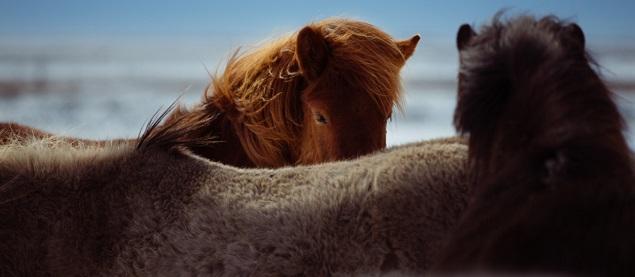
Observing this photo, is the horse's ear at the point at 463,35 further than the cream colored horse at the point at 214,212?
Yes

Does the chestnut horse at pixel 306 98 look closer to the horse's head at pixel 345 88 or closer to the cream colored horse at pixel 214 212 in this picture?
the horse's head at pixel 345 88

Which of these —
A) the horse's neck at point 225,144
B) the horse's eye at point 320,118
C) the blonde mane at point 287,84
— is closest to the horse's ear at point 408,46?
the blonde mane at point 287,84

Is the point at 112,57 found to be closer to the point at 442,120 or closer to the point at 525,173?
the point at 442,120

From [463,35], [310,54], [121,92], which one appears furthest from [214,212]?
[121,92]

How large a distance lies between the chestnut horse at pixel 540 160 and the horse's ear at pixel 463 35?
0.28 meters

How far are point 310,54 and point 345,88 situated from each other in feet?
0.74

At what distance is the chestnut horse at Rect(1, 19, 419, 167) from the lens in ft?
9.90

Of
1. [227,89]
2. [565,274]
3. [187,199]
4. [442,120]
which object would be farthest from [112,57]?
[565,274]

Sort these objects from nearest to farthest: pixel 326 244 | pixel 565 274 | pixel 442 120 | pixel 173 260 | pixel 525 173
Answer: pixel 565 274
pixel 525 173
pixel 326 244
pixel 173 260
pixel 442 120

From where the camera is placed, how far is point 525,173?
1285mm

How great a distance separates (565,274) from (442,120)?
7529mm

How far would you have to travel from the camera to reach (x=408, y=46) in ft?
11.4

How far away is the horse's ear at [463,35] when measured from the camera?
1.95 m

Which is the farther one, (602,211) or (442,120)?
(442,120)
